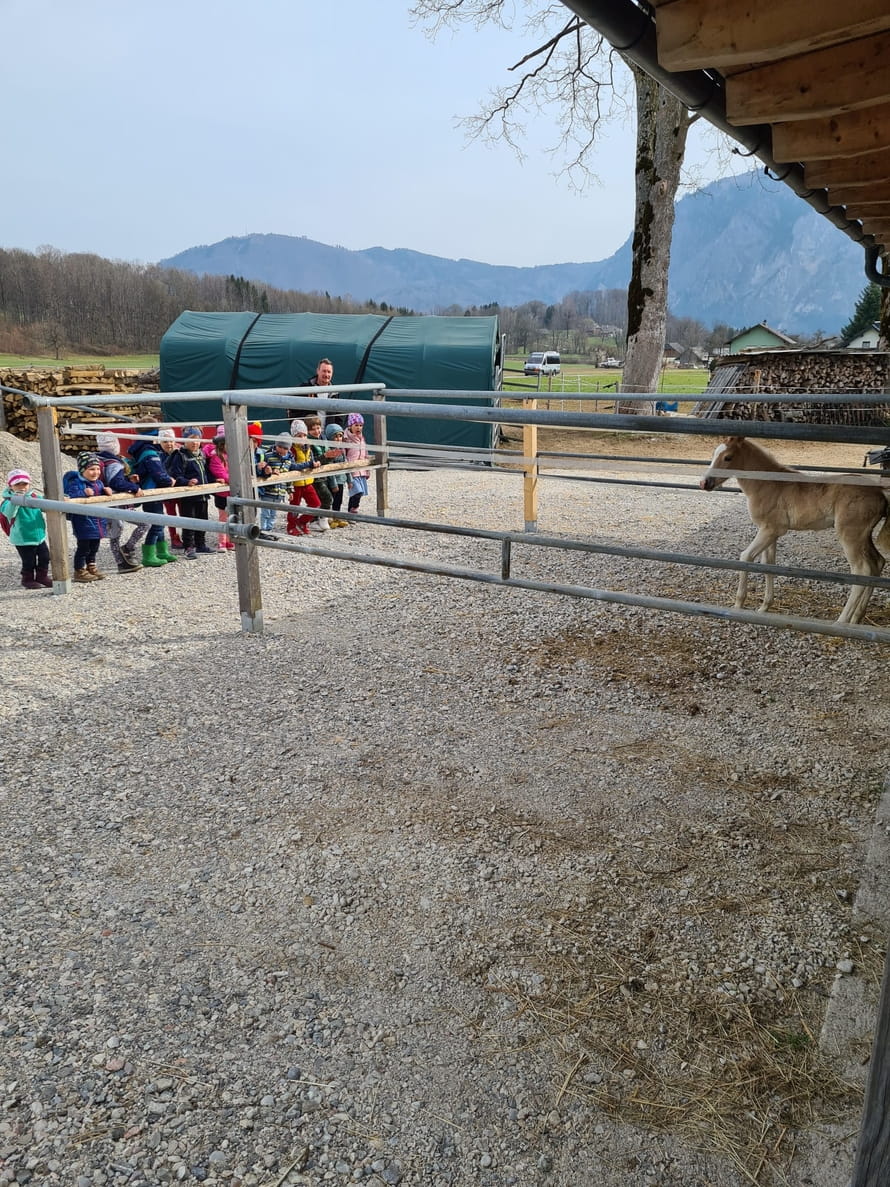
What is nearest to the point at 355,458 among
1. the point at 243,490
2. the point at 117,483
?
the point at 117,483

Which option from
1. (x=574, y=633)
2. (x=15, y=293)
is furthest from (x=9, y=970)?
(x=15, y=293)

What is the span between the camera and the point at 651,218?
53.8 feet

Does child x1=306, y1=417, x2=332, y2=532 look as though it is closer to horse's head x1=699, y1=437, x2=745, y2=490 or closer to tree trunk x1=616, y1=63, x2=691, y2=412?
horse's head x1=699, y1=437, x2=745, y2=490

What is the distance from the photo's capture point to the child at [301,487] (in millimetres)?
7945

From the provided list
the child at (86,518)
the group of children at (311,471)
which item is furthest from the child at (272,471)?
the child at (86,518)

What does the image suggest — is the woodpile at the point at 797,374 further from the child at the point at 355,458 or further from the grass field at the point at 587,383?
the child at the point at 355,458

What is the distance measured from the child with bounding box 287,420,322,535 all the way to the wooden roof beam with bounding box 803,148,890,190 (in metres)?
4.97

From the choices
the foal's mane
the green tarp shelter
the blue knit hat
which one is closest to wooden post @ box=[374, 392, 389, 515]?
the blue knit hat

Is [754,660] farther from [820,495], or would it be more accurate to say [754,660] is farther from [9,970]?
[9,970]

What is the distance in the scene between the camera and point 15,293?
2933 cm

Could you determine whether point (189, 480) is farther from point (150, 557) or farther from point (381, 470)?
point (381, 470)

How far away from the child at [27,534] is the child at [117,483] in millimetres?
575

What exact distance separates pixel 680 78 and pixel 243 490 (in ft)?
10.2

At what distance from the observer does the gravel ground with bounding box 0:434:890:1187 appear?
1756mm
